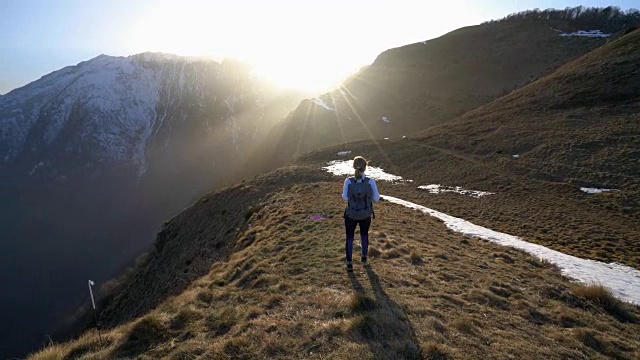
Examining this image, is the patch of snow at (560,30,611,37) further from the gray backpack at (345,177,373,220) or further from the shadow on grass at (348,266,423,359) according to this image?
the shadow on grass at (348,266,423,359)

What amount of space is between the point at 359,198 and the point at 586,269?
1176 centimetres

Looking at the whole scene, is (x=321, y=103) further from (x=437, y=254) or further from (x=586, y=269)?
(x=437, y=254)

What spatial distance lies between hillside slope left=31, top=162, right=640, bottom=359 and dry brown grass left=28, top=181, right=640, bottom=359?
32 mm

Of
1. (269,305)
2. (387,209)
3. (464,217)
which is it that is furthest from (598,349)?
(464,217)

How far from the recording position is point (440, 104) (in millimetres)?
103000

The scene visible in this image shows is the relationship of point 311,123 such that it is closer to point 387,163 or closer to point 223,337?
point 387,163

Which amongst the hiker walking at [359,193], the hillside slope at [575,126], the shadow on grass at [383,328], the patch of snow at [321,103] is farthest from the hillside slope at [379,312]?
the patch of snow at [321,103]

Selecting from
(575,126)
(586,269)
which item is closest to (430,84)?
(575,126)

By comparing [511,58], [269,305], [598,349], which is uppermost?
[511,58]

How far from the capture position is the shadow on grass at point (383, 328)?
6730 millimetres

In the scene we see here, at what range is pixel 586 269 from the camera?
49.1 feet

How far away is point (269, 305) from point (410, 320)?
3.77 m

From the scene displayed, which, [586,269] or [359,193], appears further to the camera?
[586,269]

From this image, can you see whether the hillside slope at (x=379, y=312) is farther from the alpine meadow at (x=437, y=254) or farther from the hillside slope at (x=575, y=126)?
the hillside slope at (x=575, y=126)
